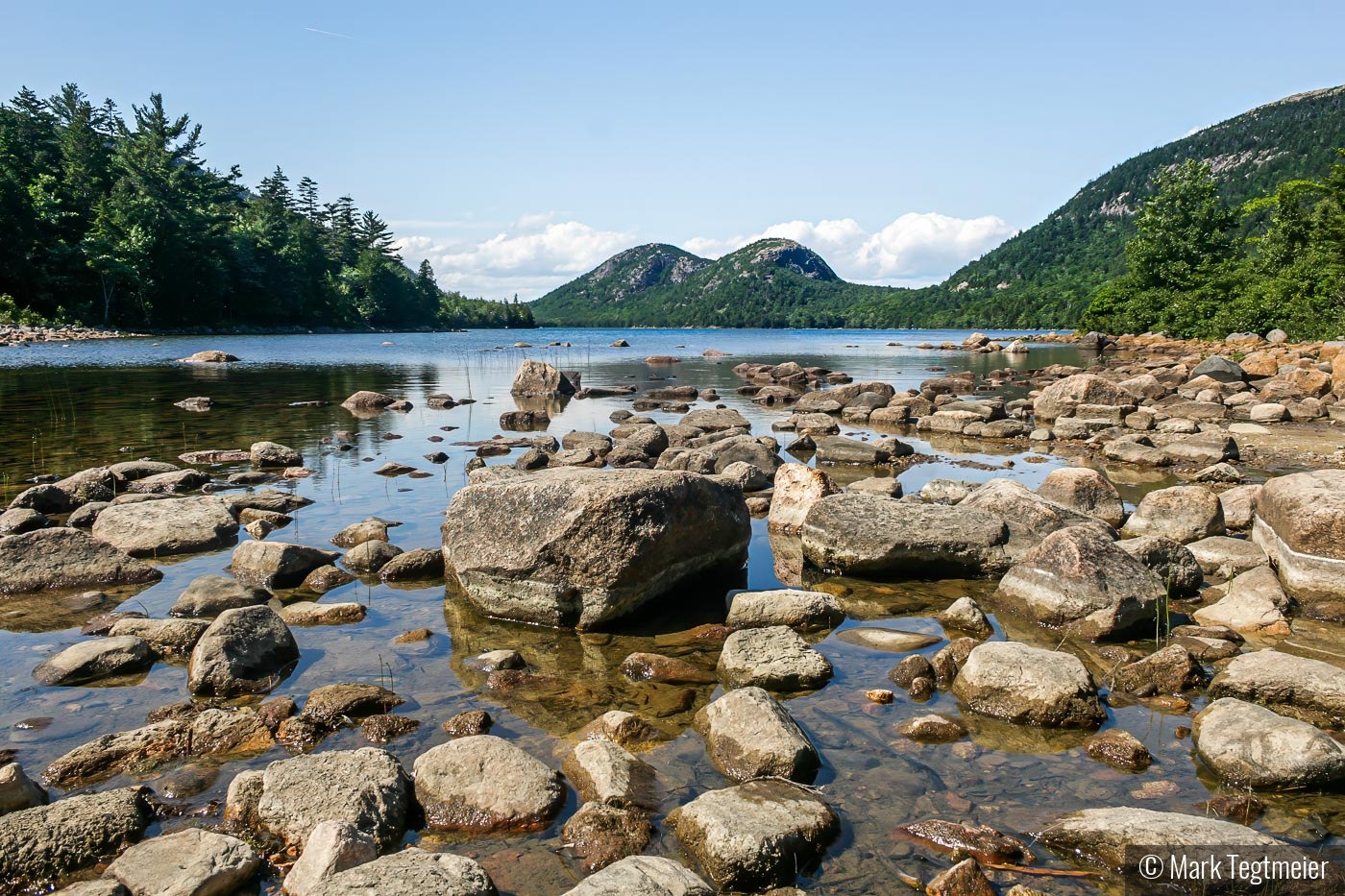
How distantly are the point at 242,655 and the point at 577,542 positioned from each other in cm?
292

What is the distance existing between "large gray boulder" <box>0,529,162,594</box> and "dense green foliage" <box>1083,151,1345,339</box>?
46.7 meters

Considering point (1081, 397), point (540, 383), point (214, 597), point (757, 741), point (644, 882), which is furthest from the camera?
point (540, 383)

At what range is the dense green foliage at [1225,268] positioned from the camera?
43.2 m

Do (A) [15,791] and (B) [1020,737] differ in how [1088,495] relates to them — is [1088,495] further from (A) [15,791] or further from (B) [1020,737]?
(A) [15,791]

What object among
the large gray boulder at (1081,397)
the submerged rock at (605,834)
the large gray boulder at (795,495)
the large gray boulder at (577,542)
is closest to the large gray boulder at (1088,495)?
the large gray boulder at (795,495)

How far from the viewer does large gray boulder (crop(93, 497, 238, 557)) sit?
9.68m

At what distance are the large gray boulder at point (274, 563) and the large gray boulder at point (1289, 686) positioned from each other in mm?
8802

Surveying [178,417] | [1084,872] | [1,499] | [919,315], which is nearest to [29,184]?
[178,417]

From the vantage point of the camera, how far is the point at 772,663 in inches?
257

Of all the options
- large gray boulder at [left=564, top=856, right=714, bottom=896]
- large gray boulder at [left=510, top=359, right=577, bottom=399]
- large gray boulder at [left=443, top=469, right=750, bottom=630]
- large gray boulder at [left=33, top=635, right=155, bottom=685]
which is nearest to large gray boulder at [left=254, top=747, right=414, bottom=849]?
large gray boulder at [left=564, top=856, right=714, bottom=896]

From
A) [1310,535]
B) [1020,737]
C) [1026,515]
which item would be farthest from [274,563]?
[1310,535]

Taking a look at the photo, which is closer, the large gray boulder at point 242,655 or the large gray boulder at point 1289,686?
the large gray boulder at point 1289,686

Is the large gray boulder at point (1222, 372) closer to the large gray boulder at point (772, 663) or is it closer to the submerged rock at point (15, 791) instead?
Answer: the large gray boulder at point (772, 663)

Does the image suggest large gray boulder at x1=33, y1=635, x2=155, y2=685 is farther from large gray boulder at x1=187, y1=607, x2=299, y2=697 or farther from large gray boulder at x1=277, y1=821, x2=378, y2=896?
large gray boulder at x1=277, y1=821, x2=378, y2=896
